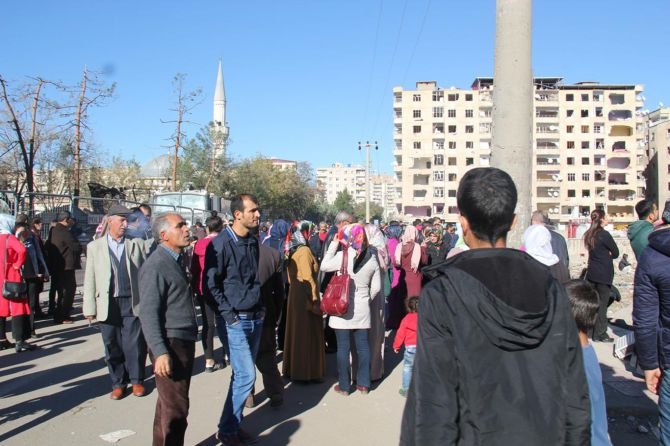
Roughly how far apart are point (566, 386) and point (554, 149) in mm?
94561

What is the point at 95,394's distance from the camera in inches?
243

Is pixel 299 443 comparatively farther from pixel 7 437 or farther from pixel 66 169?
pixel 66 169

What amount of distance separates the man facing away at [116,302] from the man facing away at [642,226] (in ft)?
17.6

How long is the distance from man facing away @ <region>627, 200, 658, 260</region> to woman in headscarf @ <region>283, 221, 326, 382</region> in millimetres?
3446

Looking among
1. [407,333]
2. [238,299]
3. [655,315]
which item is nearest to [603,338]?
[407,333]

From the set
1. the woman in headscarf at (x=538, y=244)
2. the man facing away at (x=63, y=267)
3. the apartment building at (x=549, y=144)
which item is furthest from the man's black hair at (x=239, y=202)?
the apartment building at (x=549, y=144)

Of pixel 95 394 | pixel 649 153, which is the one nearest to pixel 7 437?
pixel 95 394

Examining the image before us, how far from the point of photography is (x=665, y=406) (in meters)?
3.29

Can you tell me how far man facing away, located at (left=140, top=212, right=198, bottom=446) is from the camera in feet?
12.8

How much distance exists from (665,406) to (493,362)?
6.80ft

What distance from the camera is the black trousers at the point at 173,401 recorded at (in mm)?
3959

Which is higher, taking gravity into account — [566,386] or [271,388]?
[566,386]

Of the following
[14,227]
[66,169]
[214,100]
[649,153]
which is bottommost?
[14,227]

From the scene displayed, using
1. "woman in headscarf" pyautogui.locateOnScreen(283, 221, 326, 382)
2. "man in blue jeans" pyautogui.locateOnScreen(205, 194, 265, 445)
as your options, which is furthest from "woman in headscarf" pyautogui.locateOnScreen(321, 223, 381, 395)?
"man in blue jeans" pyautogui.locateOnScreen(205, 194, 265, 445)
